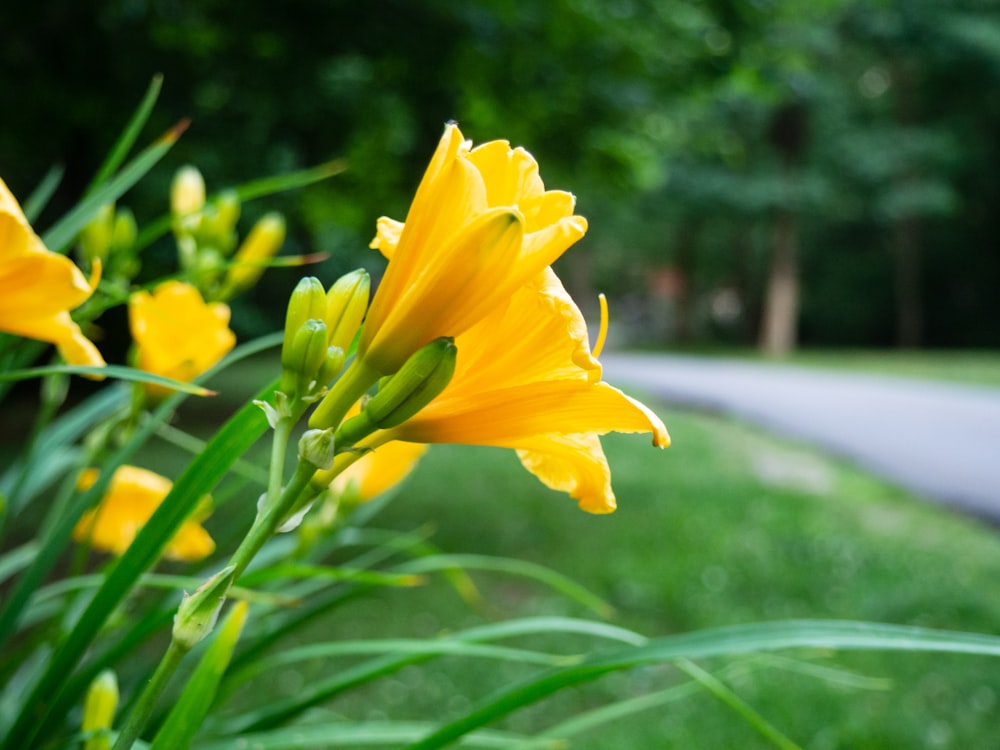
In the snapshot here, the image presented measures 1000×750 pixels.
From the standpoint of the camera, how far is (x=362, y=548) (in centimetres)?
380

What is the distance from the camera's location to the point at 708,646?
0.47 metres

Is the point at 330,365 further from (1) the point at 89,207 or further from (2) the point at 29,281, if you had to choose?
(1) the point at 89,207

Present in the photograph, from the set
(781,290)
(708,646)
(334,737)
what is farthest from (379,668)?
(781,290)

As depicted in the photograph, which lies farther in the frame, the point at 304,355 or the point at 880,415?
the point at 880,415

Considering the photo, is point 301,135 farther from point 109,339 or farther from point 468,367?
point 468,367

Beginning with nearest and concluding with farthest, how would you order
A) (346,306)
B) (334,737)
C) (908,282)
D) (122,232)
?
(346,306)
(334,737)
(122,232)
(908,282)

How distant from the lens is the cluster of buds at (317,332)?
393mm

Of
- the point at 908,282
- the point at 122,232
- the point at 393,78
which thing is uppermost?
the point at 393,78

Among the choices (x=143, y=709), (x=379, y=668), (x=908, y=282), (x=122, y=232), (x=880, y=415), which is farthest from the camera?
(x=908, y=282)

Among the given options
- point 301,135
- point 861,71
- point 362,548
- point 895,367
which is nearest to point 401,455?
point 362,548

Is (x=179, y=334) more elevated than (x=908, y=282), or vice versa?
(x=908, y=282)

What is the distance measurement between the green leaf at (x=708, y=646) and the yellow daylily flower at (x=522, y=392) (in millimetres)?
126

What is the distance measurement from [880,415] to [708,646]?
8.03 meters

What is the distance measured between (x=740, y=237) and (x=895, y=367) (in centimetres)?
Answer: 843
